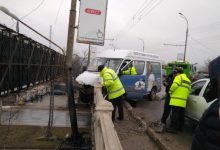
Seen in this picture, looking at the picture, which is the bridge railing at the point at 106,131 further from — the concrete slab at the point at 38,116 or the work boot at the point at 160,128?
the concrete slab at the point at 38,116

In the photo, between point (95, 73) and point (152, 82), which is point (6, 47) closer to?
point (95, 73)

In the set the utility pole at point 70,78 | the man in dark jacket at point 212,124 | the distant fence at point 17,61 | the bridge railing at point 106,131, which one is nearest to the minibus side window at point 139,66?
the utility pole at point 70,78

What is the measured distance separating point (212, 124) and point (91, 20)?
8.89 metres

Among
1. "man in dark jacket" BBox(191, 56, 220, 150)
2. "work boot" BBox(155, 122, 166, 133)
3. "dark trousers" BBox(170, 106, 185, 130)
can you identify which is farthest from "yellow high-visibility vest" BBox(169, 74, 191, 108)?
"man in dark jacket" BBox(191, 56, 220, 150)

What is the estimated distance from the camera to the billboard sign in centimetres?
975

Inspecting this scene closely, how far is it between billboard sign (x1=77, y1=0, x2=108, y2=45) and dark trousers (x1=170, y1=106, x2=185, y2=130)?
14.6 feet

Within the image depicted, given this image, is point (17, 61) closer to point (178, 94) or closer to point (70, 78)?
point (70, 78)

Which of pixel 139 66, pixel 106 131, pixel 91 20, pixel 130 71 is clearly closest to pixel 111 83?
pixel 91 20

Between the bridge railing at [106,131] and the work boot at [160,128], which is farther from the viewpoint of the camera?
the work boot at [160,128]

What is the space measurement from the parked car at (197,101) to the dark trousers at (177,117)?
23 centimetres

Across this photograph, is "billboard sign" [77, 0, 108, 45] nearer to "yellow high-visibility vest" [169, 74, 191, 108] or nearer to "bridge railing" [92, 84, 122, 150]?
"yellow high-visibility vest" [169, 74, 191, 108]

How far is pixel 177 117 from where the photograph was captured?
272 inches

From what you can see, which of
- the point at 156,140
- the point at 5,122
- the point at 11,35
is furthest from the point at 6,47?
the point at 156,140

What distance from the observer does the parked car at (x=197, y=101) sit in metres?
6.50
